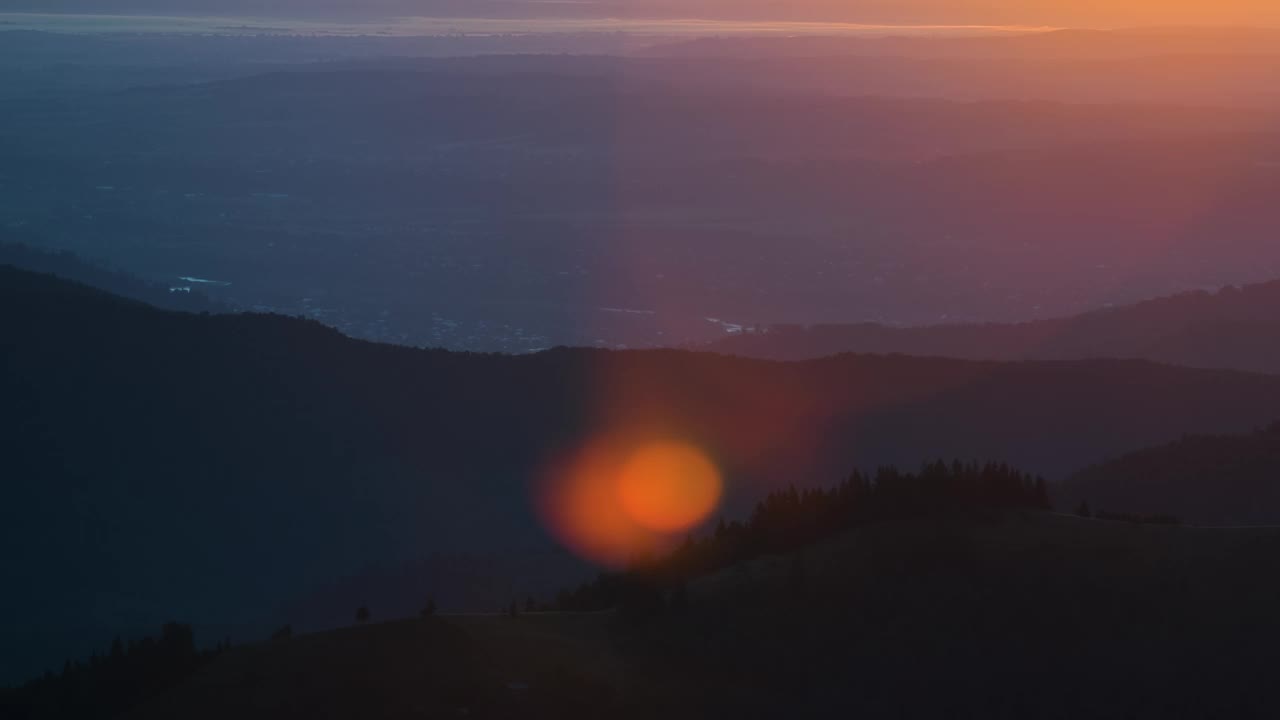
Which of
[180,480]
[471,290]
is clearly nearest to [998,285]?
[471,290]

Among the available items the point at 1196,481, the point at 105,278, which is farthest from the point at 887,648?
the point at 105,278

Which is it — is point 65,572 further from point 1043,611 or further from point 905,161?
point 905,161

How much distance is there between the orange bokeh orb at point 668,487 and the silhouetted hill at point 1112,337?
13.4 metres

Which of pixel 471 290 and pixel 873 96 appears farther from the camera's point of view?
pixel 873 96

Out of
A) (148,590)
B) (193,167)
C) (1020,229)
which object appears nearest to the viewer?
(148,590)

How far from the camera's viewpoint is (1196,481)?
24.9 m

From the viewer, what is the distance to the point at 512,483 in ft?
113

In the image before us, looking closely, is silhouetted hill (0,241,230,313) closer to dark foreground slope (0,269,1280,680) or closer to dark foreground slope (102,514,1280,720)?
dark foreground slope (0,269,1280,680)

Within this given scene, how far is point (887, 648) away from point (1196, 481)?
12759 mm

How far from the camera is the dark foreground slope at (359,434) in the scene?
99.7 feet

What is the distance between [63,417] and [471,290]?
27.9 metres

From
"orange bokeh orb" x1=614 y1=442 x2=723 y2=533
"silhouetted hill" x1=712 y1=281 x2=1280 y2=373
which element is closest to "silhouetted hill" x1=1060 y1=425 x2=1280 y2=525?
"orange bokeh orb" x1=614 y1=442 x2=723 y2=533

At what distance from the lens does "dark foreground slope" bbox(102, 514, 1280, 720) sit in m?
13.3

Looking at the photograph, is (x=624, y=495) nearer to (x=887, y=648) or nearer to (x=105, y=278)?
(x=887, y=648)
